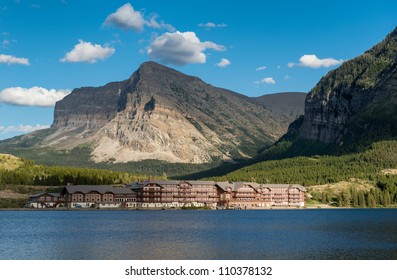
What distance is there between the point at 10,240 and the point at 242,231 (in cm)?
5347
